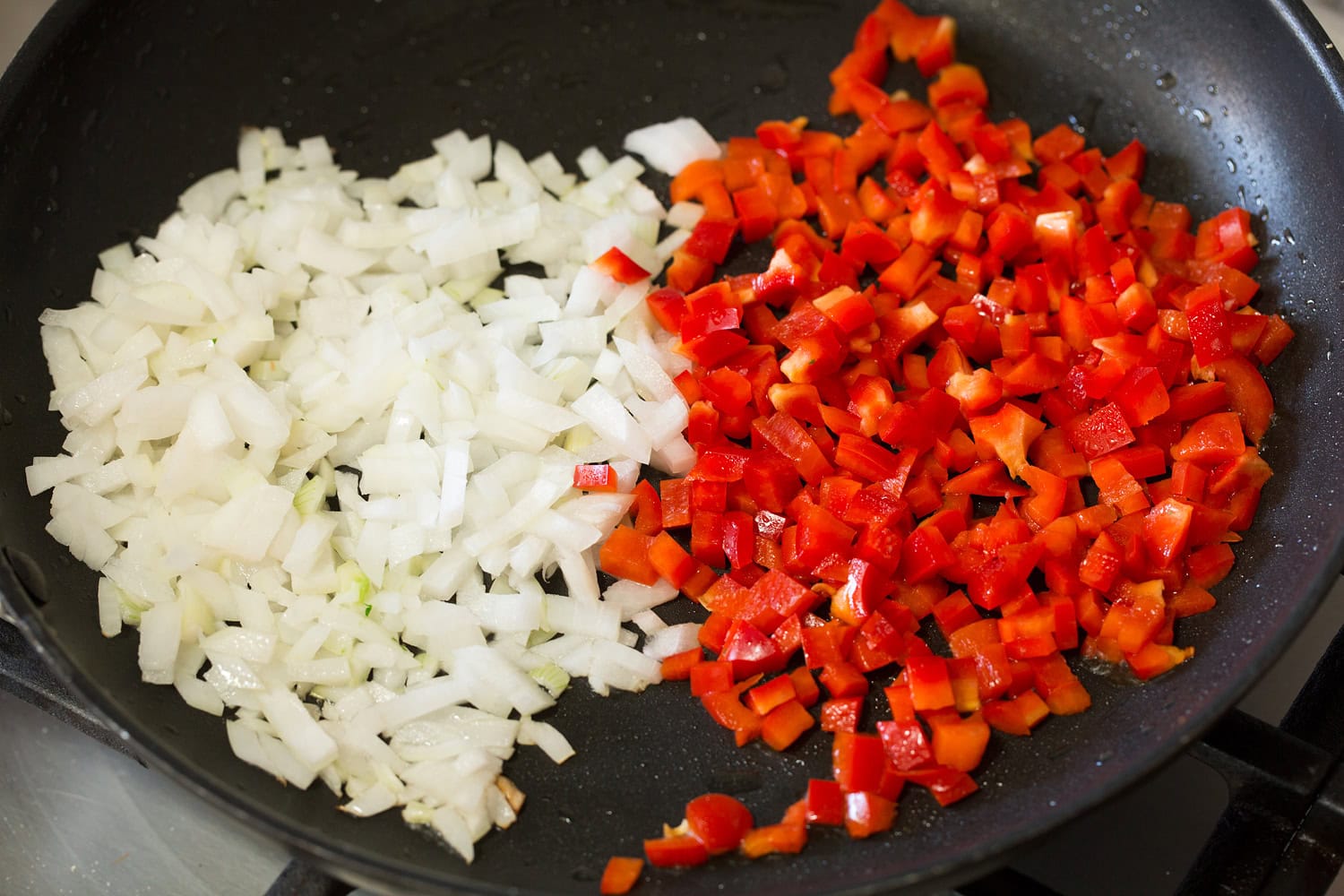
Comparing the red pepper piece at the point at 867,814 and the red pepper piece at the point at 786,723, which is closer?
the red pepper piece at the point at 867,814

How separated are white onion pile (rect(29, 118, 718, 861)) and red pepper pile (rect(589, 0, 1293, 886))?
0.12 m

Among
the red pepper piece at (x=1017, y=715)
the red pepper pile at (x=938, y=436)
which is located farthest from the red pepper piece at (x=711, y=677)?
the red pepper piece at (x=1017, y=715)

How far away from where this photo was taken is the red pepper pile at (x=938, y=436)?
1614 millimetres

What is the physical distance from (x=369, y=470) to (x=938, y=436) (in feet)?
3.08

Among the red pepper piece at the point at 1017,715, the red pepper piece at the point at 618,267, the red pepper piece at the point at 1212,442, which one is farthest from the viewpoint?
the red pepper piece at the point at 618,267

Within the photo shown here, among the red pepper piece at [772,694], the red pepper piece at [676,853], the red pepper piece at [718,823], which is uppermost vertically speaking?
the red pepper piece at [772,694]

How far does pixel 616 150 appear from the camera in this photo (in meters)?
2.24

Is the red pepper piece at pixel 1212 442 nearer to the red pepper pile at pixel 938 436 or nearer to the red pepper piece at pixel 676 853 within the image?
A: the red pepper pile at pixel 938 436

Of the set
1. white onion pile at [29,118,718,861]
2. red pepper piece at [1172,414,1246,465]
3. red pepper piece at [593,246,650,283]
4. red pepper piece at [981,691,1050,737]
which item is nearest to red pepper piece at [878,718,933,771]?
red pepper piece at [981,691,1050,737]

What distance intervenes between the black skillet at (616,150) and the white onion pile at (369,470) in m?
0.06

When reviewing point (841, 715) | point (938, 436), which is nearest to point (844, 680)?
point (841, 715)

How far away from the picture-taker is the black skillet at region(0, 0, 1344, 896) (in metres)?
1.48

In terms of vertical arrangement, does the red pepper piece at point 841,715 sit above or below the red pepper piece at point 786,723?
above

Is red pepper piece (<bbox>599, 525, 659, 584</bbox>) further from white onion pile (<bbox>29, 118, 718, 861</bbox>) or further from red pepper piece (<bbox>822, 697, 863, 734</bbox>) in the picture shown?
red pepper piece (<bbox>822, 697, 863, 734</bbox>)
